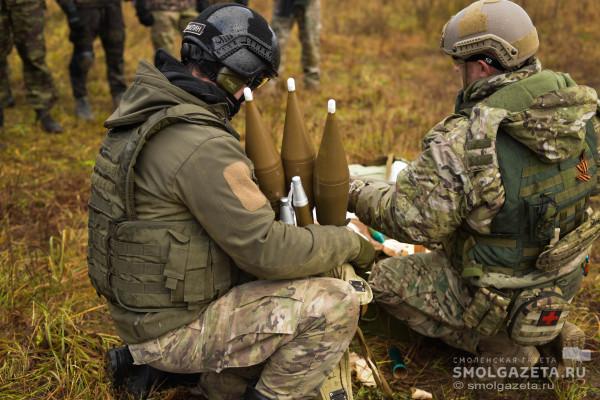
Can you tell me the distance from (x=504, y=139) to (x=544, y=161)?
0.63 ft

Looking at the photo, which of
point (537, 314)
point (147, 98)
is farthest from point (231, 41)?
point (537, 314)

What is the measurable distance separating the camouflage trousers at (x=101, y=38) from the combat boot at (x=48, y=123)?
463 mm

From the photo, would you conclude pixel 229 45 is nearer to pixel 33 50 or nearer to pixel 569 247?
pixel 569 247

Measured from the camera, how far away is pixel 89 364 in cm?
321

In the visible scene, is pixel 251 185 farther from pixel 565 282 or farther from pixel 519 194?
pixel 565 282

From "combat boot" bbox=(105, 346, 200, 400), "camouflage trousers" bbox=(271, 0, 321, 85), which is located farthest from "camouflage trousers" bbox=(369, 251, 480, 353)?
"camouflage trousers" bbox=(271, 0, 321, 85)

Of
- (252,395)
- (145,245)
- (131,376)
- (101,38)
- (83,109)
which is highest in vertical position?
(145,245)

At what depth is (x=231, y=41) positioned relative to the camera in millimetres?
2584

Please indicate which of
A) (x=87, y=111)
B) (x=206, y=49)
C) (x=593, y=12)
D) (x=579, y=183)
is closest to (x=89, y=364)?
(x=206, y=49)

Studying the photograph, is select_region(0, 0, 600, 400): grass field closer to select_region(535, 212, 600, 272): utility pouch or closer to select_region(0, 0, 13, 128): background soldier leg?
select_region(0, 0, 13, 128): background soldier leg

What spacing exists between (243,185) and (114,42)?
208 inches

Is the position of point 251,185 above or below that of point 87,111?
above

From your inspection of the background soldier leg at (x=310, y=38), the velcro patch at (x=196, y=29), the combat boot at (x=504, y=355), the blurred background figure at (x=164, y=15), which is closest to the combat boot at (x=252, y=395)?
the combat boot at (x=504, y=355)

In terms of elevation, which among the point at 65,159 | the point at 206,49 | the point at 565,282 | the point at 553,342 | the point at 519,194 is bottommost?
the point at 65,159
